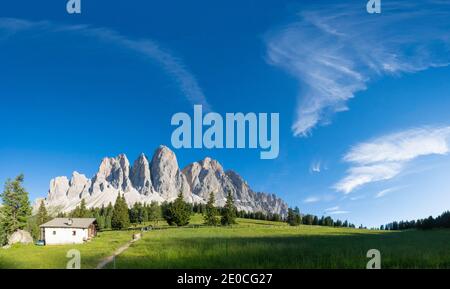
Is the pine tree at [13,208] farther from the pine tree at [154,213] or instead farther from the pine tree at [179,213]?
the pine tree at [154,213]

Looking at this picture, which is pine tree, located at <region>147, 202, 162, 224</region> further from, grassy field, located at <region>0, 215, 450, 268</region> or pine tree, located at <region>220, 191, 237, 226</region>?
grassy field, located at <region>0, 215, 450, 268</region>

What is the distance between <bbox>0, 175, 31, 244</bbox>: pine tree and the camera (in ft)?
146

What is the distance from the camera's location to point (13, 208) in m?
48.3

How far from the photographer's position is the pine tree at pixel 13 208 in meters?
44.4

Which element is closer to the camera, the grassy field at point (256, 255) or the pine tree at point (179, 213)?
the grassy field at point (256, 255)

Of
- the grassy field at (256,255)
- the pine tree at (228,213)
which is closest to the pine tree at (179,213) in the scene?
the pine tree at (228,213)

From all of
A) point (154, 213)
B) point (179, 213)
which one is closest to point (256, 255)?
point (179, 213)

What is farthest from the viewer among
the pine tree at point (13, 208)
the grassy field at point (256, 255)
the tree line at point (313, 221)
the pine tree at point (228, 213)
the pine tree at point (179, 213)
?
the tree line at point (313, 221)

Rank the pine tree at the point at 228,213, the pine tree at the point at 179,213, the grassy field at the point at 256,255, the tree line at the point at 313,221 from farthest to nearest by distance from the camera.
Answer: the tree line at the point at 313,221
the pine tree at the point at 228,213
the pine tree at the point at 179,213
the grassy field at the point at 256,255
